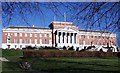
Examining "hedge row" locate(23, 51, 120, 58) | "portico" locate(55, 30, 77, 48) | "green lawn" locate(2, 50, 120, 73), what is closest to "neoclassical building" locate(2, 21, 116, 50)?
"portico" locate(55, 30, 77, 48)

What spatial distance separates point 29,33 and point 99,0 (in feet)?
240

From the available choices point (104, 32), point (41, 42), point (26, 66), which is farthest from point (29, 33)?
point (104, 32)

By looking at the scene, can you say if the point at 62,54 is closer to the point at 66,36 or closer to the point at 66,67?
the point at 66,67

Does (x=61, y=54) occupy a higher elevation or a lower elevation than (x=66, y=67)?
higher

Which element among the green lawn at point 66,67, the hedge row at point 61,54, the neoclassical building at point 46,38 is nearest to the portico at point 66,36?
the neoclassical building at point 46,38

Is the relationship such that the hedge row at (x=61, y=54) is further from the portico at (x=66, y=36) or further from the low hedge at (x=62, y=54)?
the portico at (x=66, y=36)

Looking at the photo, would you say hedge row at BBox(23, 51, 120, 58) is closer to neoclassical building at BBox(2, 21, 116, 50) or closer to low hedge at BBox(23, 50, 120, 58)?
low hedge at BBox(23, 50, 120, 58)

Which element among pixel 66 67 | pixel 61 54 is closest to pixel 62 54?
pixel 61 54

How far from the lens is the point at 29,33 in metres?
80.2

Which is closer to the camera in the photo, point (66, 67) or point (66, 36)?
point (66, 67)

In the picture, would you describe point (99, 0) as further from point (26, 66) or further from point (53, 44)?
point (53, 44)

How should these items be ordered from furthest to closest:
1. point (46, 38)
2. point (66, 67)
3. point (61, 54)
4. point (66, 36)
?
point (66, 36) < point (46, 38) < point (61, 54) < point (66, 67)

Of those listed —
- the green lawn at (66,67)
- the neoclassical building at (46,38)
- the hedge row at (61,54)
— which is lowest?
the green lawn at (66,67)

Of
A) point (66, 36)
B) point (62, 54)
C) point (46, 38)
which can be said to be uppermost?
point (66, 36)
